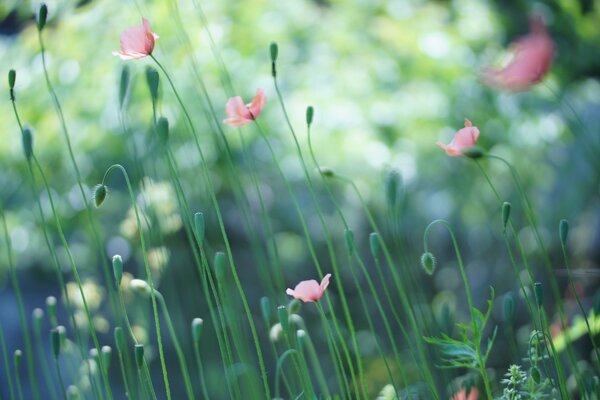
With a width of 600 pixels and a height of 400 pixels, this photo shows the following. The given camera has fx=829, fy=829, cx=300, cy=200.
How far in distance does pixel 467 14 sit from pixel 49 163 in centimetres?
123

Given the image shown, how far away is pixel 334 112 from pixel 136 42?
1181 millimetres

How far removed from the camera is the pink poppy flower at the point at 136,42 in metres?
0.87

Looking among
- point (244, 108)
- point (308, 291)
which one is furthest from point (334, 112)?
point (308, 291)

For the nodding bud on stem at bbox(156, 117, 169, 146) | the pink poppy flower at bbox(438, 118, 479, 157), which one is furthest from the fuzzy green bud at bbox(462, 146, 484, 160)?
the nodding bud on stem at bbox(156, 117, 169, 146)

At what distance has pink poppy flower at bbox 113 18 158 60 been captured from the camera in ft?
2.85

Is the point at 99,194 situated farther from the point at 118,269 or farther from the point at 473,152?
the point at 473,152

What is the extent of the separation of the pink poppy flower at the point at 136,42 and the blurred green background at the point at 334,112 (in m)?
1.01

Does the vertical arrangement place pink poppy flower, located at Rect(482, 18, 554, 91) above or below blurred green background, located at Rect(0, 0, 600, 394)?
above

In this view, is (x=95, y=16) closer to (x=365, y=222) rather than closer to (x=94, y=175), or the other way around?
Answer: (x=94, y=175)

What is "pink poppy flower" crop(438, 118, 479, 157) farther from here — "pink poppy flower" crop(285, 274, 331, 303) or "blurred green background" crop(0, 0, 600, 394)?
"blurred green background" crop(0, 0, 600, 394)

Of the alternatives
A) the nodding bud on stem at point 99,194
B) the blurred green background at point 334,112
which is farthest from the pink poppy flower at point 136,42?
the blurred green background at point 334,112

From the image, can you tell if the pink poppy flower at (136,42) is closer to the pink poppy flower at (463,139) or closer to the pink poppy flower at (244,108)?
the pink poppy flower at (244,108)

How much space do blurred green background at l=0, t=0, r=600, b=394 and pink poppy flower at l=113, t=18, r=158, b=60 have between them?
101 cm

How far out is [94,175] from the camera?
2.15 m
